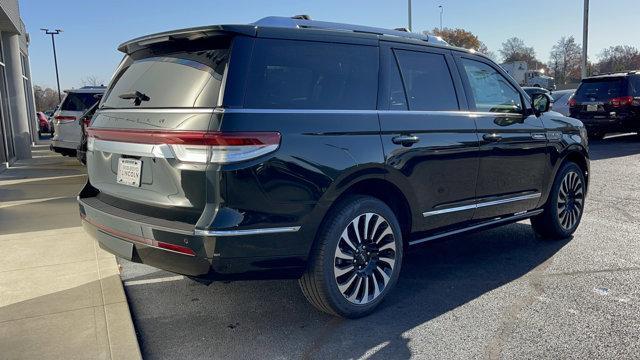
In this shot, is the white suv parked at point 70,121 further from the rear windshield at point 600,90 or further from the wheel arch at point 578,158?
the rear windshield at point 600,90

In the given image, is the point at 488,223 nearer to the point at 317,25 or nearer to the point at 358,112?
the point at 358,112

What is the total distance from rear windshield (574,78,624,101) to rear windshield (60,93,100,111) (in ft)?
40.3

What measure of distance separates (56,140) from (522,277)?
10.7m

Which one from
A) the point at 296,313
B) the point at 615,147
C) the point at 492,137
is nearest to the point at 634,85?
the point at 615,147

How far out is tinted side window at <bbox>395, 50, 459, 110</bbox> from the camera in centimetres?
410

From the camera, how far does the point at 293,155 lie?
320 centimetres

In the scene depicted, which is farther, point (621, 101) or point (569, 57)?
point (569, 57)

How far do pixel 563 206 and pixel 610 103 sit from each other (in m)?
10.1

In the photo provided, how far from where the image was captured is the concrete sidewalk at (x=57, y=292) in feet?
10.8

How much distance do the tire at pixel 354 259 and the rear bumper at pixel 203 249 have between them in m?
0.17

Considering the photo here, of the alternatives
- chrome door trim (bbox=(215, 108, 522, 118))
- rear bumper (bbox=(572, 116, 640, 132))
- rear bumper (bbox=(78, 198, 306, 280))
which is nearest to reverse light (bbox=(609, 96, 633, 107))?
rear bumper (bbox=(572, 116, 640, 132))

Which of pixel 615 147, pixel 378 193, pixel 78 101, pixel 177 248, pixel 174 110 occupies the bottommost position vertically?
pixel 615 147

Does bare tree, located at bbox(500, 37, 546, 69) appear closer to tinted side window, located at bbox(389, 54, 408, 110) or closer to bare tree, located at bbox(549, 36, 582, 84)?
bare tree, located at bbox(549, 36, 582, 84)

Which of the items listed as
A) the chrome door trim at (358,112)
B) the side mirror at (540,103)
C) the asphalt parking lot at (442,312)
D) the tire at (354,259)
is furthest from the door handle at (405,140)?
the side mirror at (540,103)
